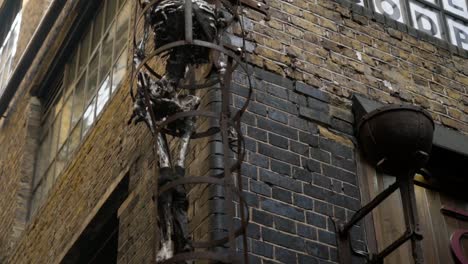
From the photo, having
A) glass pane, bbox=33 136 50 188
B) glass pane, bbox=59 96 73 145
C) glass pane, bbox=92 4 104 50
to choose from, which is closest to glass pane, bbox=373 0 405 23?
glass pane, bbox=92 4 104 50

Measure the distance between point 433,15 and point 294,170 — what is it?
311 cm

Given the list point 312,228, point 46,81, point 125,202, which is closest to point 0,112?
point 46,81

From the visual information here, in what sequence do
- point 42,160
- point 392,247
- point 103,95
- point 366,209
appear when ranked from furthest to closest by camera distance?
1. point 42,160
2. point 103,95
3. point 366,209
4. point 392,247

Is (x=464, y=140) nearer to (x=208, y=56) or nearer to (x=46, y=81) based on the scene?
(x=208, y=56)

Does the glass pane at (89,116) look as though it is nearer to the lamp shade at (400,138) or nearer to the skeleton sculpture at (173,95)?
the skeleton sculpture at (173,95)

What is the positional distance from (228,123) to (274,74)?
1959 mm

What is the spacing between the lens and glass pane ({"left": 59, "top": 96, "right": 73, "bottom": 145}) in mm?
11797

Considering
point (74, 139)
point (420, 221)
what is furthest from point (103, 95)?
point (420, 221)

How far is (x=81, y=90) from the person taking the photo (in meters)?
11.7

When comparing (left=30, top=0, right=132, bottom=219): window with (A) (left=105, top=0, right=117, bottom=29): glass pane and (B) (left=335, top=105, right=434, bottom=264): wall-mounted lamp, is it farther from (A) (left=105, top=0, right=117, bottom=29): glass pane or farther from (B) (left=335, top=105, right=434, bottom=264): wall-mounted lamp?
(B) (left=335, top=105, right=434, bottom=264): wall-mounted lamp

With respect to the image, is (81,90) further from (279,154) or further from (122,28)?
(279,154)

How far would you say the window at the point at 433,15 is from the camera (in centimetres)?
959

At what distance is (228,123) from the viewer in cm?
627

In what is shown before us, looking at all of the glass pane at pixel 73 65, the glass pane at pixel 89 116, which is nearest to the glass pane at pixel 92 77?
the glass pane at pixel 89 116
